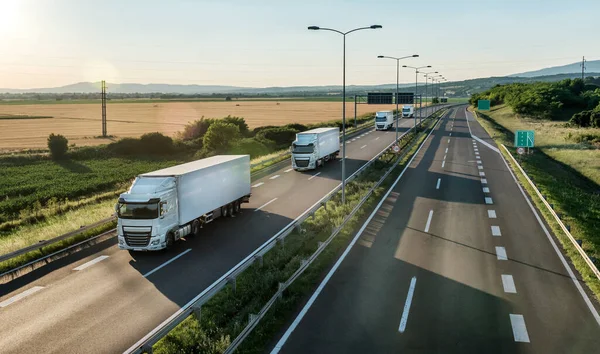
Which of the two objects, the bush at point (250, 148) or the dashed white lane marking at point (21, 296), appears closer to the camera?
the dashed white lane marking at point (21, 296)

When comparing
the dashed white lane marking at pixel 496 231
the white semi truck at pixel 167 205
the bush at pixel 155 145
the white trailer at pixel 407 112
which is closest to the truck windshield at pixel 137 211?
the white semi truck at pixel 167 205

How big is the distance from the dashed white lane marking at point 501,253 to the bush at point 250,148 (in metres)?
47.8

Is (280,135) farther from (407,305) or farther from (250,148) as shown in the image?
(407,305)

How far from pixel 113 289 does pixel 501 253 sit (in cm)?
1469

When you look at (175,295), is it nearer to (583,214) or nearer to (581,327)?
(581,327)

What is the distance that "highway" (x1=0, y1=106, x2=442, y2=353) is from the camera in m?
13.2

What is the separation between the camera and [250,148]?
67688 mm

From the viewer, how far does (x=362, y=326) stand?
13.2m

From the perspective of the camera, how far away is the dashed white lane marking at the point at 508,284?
15625mm

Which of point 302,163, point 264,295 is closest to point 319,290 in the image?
point 264,295

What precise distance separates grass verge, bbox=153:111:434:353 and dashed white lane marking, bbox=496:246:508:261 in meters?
6.14

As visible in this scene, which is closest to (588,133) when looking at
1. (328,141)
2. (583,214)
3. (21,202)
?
(328,141)

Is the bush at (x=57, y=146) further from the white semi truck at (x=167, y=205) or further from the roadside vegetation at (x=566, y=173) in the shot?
the roadside vegetation at (x=566, y=173)

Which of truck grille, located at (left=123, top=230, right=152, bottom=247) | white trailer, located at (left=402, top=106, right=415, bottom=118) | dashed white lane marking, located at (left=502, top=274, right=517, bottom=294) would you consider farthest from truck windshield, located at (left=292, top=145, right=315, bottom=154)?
white trailer, located at (left=402, top=106, right=415, bottom=118)
